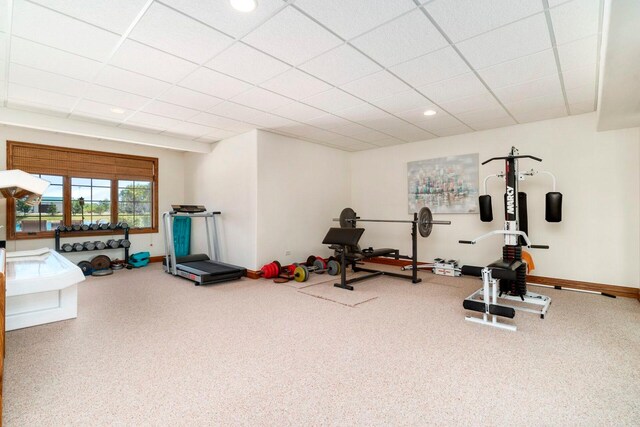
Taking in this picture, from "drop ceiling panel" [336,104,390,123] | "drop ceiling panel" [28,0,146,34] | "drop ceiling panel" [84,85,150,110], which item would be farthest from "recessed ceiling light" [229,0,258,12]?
"drop ceiling panel" [84,85,150,110]

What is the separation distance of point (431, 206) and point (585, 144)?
102 inches

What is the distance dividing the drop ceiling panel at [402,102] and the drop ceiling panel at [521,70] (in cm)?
83

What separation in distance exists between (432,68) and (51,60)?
3.94 m

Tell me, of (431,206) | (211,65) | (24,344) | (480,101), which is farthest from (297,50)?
(431,206)

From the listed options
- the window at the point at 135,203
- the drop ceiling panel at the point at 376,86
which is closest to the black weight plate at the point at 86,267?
the window at the point at 135,203

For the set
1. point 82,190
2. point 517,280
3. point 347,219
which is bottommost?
point 517,280

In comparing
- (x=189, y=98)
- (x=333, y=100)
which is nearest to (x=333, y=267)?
(x=333, y=100)

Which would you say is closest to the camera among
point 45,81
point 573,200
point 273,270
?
point 45,81

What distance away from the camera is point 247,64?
329cm

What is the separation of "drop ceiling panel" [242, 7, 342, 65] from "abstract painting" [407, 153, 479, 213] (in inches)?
162

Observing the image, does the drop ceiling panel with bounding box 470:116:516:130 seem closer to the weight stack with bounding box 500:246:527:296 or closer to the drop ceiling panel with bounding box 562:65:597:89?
the drop ceiling panel with bounding box 562:65:597:89

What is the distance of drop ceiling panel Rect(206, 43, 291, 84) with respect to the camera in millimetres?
3045

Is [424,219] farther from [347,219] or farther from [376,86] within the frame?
[376,86]

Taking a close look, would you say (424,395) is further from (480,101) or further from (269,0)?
(480,101)
